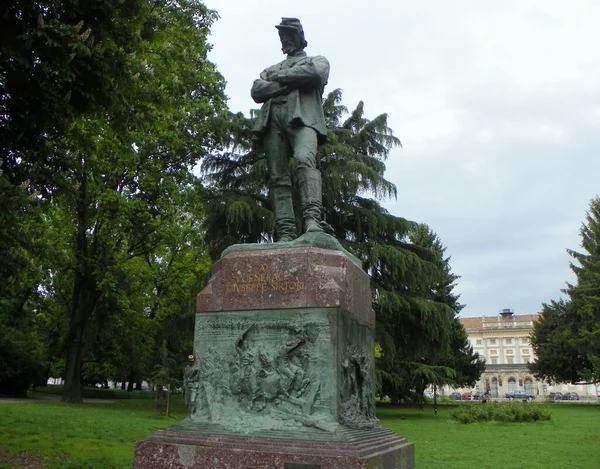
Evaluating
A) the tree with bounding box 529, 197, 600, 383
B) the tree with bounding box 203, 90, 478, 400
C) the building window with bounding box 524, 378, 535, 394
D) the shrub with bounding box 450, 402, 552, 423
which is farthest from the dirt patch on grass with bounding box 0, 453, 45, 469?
the building window with bounding box 524, 378, 535, 394

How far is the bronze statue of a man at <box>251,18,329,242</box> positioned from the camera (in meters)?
6.05

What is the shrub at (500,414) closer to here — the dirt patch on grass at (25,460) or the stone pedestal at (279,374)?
the dirt patch on grass at (25,460)

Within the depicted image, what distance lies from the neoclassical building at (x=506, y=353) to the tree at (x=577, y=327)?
4134 cm

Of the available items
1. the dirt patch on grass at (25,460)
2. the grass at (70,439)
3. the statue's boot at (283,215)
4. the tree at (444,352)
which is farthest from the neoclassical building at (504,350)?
the statue's boot at (283,215)

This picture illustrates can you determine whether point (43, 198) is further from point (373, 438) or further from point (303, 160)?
point (373, 438)

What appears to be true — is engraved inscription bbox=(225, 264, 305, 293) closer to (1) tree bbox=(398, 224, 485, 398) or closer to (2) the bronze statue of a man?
(2) the bronze statue of a man

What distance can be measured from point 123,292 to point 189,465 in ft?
63.4

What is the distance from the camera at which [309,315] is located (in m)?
5.10

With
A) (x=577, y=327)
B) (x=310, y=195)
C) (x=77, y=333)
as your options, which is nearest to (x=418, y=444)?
(x=310, y=195)

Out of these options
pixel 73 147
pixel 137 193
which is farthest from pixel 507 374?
pixel 73 147

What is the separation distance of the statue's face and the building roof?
345ft

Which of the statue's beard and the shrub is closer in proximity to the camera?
the statue's beard

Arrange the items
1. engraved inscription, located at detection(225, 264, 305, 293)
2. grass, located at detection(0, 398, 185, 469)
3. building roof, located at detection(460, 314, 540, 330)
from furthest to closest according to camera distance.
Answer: building roof, located at detection(460, 314, 540, 330) → grass, located at detection(0, 398, 185, 469) → engraved inscription, located at detection(225, 264, 305, 293)

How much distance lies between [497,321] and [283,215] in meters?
109
